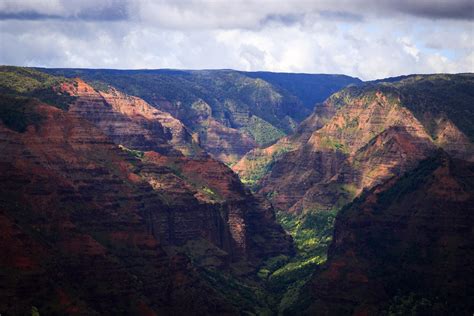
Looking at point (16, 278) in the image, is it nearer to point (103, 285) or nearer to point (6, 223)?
point (6, 223)

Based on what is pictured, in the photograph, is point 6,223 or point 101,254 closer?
point 6,223

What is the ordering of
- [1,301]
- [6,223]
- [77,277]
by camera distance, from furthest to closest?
[77,277] → [6,223] → [1,301]

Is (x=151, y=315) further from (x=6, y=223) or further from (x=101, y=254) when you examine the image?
(x=6, y=223)

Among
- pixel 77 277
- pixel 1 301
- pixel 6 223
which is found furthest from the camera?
pixel 77 277

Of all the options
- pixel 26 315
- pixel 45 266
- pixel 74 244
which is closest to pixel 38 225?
pixel 74 244

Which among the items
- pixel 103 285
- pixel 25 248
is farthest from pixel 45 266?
pixel 103 285

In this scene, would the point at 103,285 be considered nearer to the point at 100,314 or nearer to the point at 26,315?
the point at 100,314

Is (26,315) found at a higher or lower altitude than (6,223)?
lower

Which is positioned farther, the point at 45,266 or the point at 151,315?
the point at 151,315

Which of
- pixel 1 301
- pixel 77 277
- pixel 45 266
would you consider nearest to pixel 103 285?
pixel 77 277
